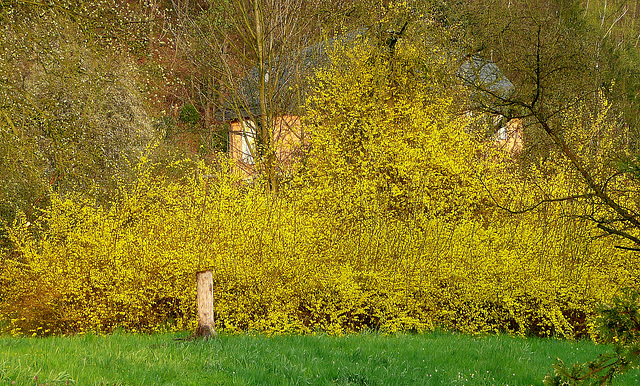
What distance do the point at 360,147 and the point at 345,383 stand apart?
7135 millimetres

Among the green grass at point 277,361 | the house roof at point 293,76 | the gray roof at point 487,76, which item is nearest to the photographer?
the green grass at point 277,361

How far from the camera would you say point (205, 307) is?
6.37 meters

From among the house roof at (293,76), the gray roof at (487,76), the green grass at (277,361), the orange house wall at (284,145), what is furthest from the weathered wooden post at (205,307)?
the house roof at (293,76)

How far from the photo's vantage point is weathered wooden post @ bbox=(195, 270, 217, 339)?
6324mm

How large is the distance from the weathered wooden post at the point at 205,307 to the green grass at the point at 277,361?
20 centimetres

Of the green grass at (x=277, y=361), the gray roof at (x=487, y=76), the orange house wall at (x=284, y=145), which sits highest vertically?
the gray roof at (x=487, y=76)

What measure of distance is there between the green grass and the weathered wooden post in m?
0.20

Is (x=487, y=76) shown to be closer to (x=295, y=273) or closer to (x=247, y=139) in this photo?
(x=247, y=139)

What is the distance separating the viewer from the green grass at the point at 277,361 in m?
4.38

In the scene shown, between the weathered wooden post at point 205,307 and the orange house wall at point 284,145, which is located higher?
the orange house wall at point 284,145

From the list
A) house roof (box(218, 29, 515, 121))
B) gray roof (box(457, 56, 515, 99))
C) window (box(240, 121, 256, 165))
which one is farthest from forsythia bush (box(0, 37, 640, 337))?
house roof (box(218, 29, 515, 121))

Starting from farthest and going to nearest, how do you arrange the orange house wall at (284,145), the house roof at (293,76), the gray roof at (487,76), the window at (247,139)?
the house roof at (293,76)
the window at (247,139)
the orange house wall at (284,145)
the gray roof at (487,76)

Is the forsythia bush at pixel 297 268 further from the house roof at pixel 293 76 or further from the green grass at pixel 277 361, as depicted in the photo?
the house roof at pixel 293 76

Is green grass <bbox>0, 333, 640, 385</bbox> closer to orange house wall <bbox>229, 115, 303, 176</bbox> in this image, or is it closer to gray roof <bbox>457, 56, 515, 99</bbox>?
gray roof <bbox>457, 56, 515, 99</bbox>
